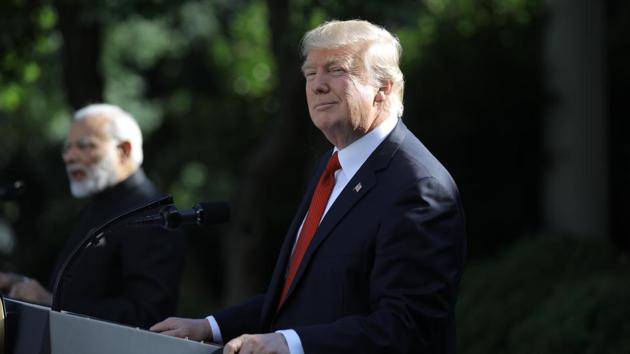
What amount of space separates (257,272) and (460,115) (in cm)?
328

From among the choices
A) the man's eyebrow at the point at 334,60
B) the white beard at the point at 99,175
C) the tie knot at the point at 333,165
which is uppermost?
the man's eyebrow at the point at 334,60

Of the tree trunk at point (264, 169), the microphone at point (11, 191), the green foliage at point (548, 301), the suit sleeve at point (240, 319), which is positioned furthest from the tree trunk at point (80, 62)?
the suit sleeve at point (240, 319)

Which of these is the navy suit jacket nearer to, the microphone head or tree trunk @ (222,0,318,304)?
the microphone head

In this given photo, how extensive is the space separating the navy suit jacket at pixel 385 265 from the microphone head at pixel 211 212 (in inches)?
12.5

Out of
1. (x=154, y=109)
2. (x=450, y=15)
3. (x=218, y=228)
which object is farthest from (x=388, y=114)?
(x=154, y=109)

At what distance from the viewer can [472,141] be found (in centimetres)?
1183

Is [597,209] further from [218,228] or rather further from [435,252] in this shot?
[435,252]

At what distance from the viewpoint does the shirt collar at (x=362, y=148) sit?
3.65 m

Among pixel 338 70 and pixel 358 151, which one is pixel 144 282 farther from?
pixel 338 70

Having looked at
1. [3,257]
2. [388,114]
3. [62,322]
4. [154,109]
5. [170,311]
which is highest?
[388,114]

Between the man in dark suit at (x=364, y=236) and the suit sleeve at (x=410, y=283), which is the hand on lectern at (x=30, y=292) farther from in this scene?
the suit sleeve at (x=410, y=283)

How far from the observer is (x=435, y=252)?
3367 mm

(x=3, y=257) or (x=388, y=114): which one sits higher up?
(x=388, y=114)

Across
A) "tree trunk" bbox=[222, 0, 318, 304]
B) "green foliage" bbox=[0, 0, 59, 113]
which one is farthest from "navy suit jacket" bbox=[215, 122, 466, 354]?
"green foliage" bbox=[0, 0, 59, 113]
